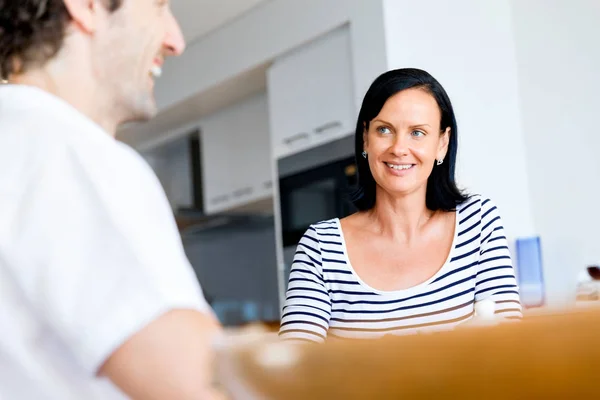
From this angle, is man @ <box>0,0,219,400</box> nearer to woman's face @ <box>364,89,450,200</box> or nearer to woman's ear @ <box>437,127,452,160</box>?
woman's face @ <box>364,89,450,200</box>

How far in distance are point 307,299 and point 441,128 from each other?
0.47 metres

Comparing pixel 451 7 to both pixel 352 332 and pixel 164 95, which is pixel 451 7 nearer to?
pixel 164 95

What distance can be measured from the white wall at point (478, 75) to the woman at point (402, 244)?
1482mm

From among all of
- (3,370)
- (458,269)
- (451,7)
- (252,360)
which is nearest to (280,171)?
(451,7)

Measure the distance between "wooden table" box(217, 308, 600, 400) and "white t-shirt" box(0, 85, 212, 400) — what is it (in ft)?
0.63

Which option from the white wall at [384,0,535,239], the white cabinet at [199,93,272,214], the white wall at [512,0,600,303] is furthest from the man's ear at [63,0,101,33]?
the white cabinet at [199,93,272,214]

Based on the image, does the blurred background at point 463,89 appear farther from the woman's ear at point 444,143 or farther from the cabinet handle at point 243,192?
Answer: the woman's ear at point 444,143

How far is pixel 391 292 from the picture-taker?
143 centimetres

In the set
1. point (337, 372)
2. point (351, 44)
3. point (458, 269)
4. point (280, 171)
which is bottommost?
point (337, 372)

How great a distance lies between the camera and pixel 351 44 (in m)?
3.30

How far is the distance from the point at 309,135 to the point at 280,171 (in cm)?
28

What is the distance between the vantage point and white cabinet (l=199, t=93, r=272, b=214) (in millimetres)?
4293

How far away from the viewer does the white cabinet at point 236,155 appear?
429 centimetres

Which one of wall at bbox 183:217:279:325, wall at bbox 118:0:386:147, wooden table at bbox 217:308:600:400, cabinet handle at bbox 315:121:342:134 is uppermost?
wall at bbox 118:0:386:147
